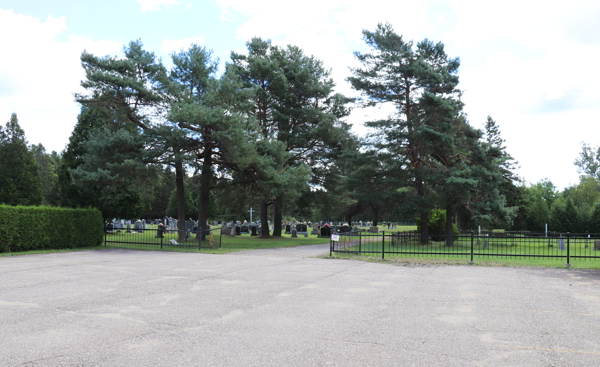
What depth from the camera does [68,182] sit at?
3584 centimetres

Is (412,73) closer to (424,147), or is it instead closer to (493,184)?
(424,147)

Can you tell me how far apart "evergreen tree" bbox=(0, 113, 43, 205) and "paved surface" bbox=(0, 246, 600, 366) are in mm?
32778

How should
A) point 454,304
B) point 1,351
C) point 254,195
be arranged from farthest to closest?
1. point 254,195
2. point 454,304
3. point 1,351

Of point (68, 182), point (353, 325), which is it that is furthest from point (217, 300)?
point (68, 182)

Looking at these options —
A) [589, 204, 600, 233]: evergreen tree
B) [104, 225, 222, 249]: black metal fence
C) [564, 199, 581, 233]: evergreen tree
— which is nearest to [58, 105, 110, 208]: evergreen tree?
[104, 225, 222, 249]: black metal fence

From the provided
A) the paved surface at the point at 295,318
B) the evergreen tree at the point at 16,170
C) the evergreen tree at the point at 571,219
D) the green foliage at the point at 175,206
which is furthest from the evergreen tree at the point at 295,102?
the green foliage at the point at 175,206

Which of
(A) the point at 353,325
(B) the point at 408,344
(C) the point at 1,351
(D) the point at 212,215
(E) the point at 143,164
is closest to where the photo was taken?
(C) the point at 1,351

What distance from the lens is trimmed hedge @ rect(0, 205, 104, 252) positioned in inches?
751

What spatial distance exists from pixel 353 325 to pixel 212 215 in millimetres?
59799

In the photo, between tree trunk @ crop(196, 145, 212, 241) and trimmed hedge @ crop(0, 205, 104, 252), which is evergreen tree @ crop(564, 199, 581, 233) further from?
trimmed hedge @ crop(0, 205, 104, 252)

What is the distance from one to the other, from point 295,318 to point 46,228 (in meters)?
17.6

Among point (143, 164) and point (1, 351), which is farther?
point (143, 164)

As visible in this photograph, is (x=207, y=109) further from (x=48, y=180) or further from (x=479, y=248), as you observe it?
(x=48, y=180)

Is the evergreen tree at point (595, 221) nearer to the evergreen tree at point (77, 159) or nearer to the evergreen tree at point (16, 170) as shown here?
the evergreen tree at point (77, 159)
